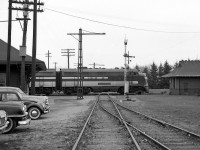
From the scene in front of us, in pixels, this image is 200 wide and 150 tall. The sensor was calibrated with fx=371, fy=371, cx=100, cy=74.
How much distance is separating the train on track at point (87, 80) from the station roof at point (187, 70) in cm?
580

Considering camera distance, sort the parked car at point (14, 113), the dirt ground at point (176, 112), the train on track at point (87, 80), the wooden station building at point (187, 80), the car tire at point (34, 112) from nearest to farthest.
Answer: the parked car at point (14, 113) → the dirt ground at point (176, 112) → the car tire at point (34, 112) → the train on track at point (87, 80) → the wooden station building at point (187, 80)

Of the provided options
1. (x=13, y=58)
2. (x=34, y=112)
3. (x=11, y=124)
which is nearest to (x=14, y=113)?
(x=11, y=124)

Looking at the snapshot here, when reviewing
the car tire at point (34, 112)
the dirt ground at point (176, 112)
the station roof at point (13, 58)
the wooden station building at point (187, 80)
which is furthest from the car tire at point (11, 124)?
the wooden station building at point (187, 80)

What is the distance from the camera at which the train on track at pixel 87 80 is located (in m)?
57.0

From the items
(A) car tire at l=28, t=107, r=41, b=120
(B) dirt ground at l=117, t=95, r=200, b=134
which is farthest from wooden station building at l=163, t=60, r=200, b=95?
(A) car tire at l=28, t=107, r=41, b=120

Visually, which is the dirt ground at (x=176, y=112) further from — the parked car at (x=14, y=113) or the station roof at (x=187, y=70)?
the station roof at (x=187, y=70)

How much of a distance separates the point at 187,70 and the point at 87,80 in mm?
16910

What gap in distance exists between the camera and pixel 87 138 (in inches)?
457

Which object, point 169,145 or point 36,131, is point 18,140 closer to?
point 36,131

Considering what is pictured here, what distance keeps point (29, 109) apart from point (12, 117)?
606cm

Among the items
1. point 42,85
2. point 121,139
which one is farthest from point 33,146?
point 42,85

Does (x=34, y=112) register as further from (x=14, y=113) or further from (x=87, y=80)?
(x=87, y=80)

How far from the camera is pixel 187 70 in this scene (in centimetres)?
6141

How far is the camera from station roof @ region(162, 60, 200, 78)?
5923 cm
